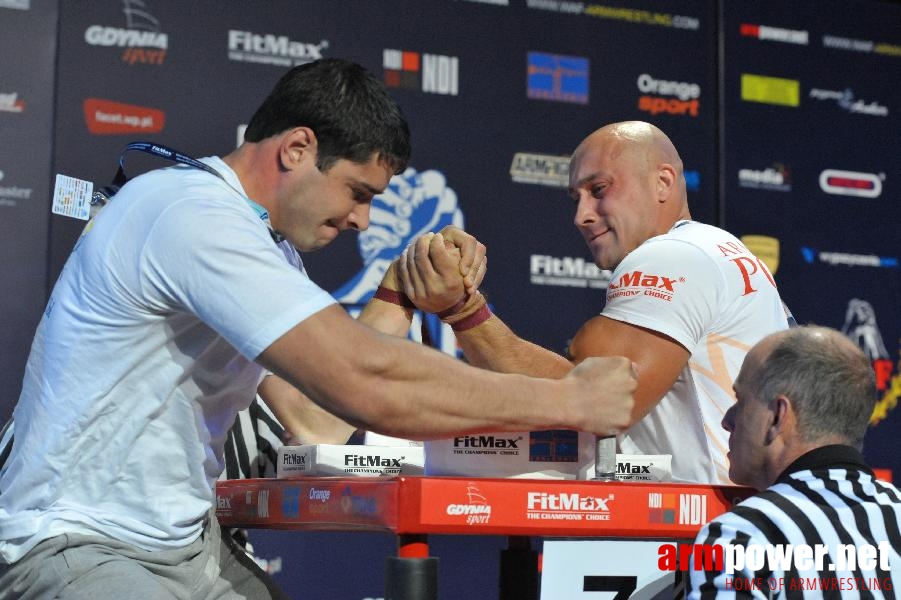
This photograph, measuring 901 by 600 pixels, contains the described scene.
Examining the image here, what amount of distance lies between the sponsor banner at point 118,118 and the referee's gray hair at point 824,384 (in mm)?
3061

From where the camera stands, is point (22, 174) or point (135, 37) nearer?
point (22, 174)

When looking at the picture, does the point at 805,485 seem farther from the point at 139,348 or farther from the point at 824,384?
the point at 139,348

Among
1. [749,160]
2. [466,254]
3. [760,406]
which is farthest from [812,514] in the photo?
[749,160]

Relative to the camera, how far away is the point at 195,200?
5.70 feet

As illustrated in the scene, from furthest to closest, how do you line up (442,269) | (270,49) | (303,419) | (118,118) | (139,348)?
1. (270,49)
2. (118,118)
3. (303,419)
4. (442,269)
5. (139,348)

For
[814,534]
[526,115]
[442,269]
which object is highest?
[526,115]

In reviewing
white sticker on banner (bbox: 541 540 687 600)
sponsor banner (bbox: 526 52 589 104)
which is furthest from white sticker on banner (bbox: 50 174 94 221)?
sponsor banner (bbox: 526 52 589 104)

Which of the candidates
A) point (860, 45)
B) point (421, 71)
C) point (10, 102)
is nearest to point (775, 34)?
point (860, 45)

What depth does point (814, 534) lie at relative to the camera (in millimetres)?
1682

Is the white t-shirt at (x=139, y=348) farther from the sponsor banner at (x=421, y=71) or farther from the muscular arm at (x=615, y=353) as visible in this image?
the sponsor banner at (x=421, y=71)

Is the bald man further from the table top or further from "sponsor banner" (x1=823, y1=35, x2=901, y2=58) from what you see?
"sponsor banner" (x1=823, y1=35, x2=901, y2=58)

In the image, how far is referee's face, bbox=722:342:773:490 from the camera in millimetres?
1889

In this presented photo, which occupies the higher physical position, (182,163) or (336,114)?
(336,114)

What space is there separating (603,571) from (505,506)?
392 millimetres
